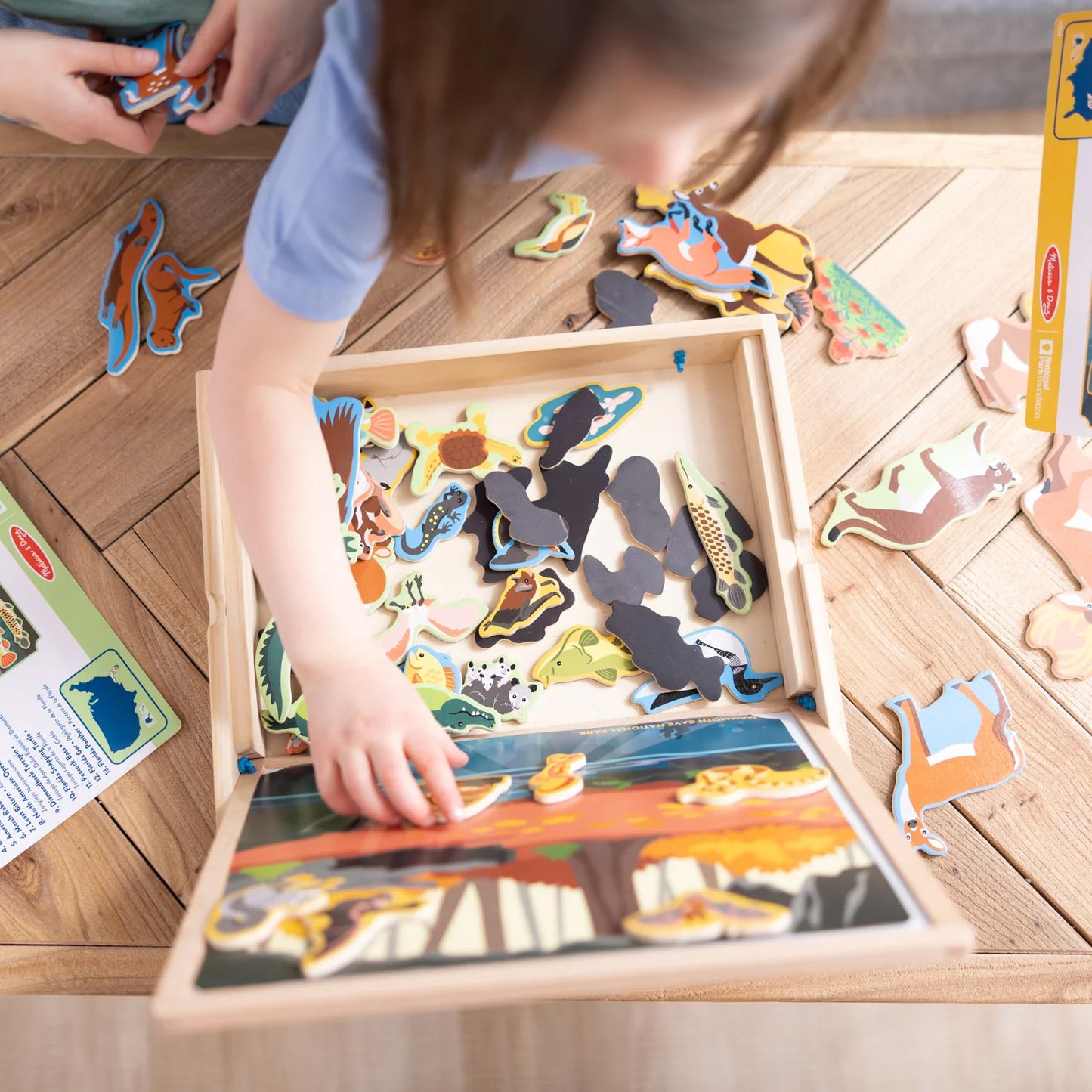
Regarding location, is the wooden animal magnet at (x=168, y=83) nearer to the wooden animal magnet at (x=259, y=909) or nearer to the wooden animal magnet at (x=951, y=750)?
the wooden animal magnet at (x=259, y=909)

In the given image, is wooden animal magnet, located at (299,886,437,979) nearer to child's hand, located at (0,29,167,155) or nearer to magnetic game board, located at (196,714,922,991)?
magnetic game board, located at (196,714,922,991)

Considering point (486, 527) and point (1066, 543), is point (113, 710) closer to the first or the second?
point (486, 527)

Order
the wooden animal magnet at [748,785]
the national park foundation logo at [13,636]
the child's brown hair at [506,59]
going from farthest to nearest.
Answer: the national park foundation logo at [13,636], the wooden animal magnet at [748,785], the child's brown hair at [506,59]

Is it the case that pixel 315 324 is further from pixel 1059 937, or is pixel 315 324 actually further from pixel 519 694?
pixel 1059 937

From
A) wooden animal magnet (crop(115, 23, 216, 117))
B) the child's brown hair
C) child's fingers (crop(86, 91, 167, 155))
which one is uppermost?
wooden animal magnet (crop(115, 23, 216, 117))

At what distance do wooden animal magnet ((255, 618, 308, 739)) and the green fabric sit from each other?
386 millimetres

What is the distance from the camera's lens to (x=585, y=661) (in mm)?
539

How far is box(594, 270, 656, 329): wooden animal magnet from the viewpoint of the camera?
25.9 inches

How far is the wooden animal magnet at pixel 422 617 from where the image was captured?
0.54m

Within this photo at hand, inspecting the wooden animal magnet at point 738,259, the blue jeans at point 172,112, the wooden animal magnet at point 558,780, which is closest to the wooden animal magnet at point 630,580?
the wooden animal magnet at point 558,780

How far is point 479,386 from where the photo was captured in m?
0.58

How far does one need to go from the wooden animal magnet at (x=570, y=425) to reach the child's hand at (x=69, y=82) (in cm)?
35

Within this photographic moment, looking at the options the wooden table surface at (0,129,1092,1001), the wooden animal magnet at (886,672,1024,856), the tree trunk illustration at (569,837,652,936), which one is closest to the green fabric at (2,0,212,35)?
the wooden table surface at (0,129,1092,1001)

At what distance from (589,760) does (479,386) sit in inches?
10.3
